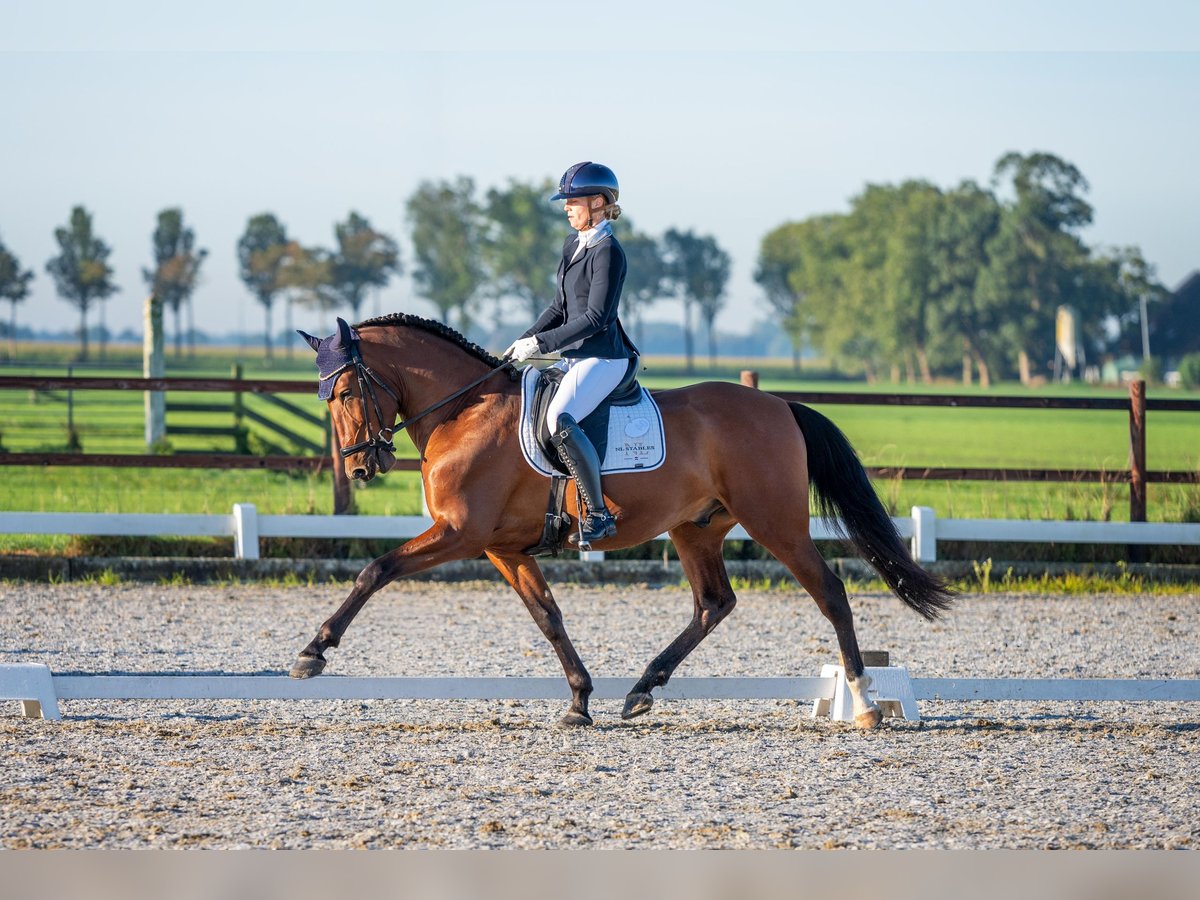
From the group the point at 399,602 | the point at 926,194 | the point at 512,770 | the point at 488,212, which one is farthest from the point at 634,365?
the point at 488,212

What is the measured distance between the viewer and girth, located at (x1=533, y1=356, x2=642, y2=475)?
21.3 feet

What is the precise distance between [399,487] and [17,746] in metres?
14.4

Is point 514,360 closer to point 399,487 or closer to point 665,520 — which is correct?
point 665,520

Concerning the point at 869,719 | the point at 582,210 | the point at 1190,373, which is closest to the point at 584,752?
the point at 869,719

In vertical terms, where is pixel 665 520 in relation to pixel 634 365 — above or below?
below

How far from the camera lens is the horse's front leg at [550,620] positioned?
6508mm

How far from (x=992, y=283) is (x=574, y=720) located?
8989 cm

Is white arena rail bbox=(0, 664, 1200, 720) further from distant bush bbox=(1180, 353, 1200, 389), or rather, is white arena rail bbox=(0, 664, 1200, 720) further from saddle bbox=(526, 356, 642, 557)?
distant bush bbox=(1180, 353, 1200, 389)

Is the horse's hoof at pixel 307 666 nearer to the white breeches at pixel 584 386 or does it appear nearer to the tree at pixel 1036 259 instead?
the white breeches at pixel 584 386

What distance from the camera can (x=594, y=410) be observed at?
651 centimetres

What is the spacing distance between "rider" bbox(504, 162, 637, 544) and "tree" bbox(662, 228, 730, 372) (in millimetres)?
129100

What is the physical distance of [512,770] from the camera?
5.50 metres

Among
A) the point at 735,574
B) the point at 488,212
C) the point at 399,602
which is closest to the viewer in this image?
the point at 399,602

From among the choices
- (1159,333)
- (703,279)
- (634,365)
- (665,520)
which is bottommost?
(665,520)
